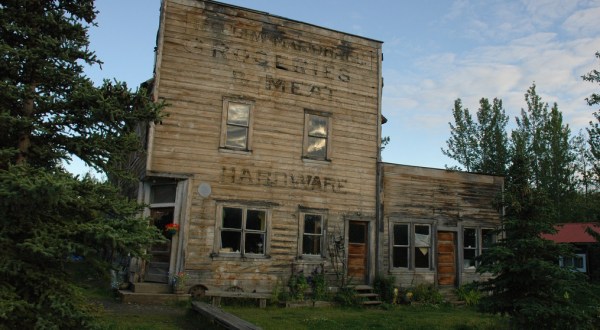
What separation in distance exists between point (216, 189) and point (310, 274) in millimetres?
4126

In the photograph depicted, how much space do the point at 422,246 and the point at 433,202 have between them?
1.70m

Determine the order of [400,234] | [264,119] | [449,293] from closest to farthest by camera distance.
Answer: [264,119]
[400,234]
[449,293]

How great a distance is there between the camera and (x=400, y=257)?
1725 cm

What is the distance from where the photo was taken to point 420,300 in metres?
16.3

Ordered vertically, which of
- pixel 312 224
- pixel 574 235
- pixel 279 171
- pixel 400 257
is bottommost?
pixel 400 257

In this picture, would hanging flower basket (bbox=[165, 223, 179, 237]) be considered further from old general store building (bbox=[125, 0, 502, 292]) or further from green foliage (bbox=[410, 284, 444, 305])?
green foliage (bbox=[410, 284, 444, 305])

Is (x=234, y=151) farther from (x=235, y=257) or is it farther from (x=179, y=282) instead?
(x=179, y=282)

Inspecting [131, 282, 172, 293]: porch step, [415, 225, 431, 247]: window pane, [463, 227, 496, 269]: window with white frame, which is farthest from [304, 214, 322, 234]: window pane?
[463, 227, 496, 269]: window with white frame

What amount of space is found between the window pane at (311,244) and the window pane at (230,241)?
7.36 ft

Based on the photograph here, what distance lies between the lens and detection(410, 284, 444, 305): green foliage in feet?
53.6

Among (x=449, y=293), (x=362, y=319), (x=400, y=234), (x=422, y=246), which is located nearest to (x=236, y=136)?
(x=362, y=319)

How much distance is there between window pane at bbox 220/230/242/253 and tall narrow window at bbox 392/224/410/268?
5.82m

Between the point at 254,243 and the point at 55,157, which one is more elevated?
the point at 55,157

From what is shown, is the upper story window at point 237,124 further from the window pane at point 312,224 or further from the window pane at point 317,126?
the window pane at point 312,224
